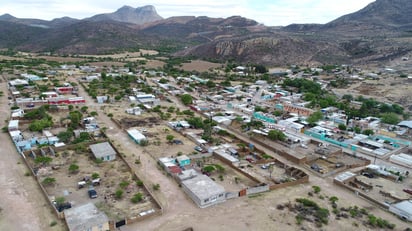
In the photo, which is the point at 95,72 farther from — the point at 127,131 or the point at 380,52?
the point at 380,52

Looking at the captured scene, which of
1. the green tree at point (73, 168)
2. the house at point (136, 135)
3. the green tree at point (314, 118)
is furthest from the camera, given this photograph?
the green tree at point (314, 118)

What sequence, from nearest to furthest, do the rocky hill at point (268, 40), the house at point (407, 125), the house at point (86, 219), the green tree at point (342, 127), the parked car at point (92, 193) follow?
1. the house at point (86, 219)
2. the parked car at point (92, 193)
3. the house at point (407, 125)
4. the green tree at point (342, 127)
5. the rocky hill at point (268, 40)

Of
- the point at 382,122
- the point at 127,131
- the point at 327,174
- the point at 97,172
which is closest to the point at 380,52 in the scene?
the point at 382,122

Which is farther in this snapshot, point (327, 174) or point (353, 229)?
point (327, 174)

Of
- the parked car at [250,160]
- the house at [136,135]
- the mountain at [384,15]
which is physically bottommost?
the parked car at [250,160]

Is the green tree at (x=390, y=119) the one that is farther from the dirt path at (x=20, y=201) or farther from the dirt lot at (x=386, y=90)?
the dirt path at (x=20, y=201)

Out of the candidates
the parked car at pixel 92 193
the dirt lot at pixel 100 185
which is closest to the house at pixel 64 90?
the dirt lot at pixel 100 185
